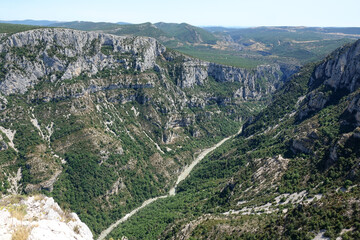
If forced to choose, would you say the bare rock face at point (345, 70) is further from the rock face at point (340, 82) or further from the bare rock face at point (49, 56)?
the bare rock face at point (49, 56)

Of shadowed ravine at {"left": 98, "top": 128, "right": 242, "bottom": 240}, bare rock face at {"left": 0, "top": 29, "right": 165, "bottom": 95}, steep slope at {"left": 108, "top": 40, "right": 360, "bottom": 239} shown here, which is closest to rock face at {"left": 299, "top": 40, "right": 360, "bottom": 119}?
steep slope at {"left": 108, "top": 40, "right": 360, "bottom": 239}

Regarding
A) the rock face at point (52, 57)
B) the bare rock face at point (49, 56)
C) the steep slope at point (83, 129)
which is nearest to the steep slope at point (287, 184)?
the steep slope at point (83, 129)

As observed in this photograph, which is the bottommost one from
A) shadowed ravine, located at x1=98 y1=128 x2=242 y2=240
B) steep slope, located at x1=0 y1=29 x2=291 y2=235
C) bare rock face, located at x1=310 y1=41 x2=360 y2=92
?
shadowed ravine, located at x1=98 y1=128 x2=242 y2=240

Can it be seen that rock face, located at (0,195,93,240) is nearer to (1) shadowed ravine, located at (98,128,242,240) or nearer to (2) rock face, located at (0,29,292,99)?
(1) shadowed ravine, located at (98,128,242,240)

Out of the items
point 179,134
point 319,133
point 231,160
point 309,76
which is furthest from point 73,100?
point 309,76

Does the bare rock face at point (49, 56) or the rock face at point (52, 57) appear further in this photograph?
the bare rock face at point (49, 56)

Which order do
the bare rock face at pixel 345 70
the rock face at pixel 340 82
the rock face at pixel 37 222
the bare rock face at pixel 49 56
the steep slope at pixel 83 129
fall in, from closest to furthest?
the rock face at pixel 37 222, the steep slope at pixel 83 129, the bare rock face at pixel 345 70, the rock face at pixel 340 82, the bare rock face at pixel 49 56
